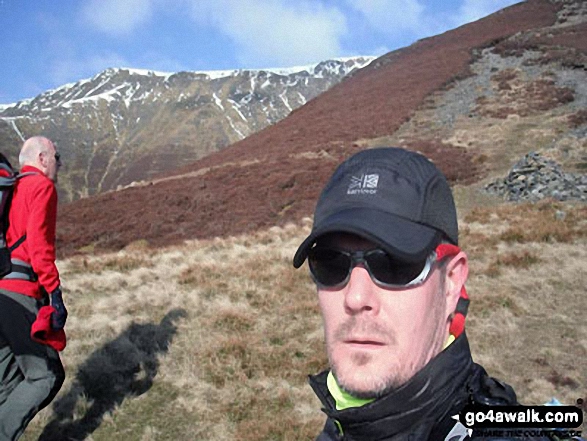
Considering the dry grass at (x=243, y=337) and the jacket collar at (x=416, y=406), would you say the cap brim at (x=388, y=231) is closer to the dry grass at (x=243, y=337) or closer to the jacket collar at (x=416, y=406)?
the jacket collar at (x=416, y=406)

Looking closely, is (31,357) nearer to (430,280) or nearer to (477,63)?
(430,280)

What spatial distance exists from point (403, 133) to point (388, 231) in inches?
894

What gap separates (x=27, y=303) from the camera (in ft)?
9.91

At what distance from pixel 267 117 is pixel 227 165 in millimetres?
158381

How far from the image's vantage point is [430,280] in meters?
1.47

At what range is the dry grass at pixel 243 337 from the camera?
4395 mm

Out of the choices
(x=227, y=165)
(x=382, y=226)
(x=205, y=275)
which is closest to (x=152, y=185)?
(x=227, y=165)

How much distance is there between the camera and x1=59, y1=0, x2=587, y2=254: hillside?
1545 cm

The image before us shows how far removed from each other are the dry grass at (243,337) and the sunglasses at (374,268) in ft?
9.97

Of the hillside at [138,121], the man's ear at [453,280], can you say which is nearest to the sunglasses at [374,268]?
the man's ear at [453,280]

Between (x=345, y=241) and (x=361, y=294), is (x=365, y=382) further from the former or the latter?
(x=345, y=241)

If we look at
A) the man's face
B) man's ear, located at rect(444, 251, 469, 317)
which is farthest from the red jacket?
man's ear, located at rect(444, 251, 469, 317)

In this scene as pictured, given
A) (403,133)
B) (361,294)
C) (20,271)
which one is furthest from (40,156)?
(403,133)

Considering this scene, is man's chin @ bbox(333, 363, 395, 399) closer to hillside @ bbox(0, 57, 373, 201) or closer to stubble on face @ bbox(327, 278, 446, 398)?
stubble on face @ bbox(327, 278, 446, 398)
